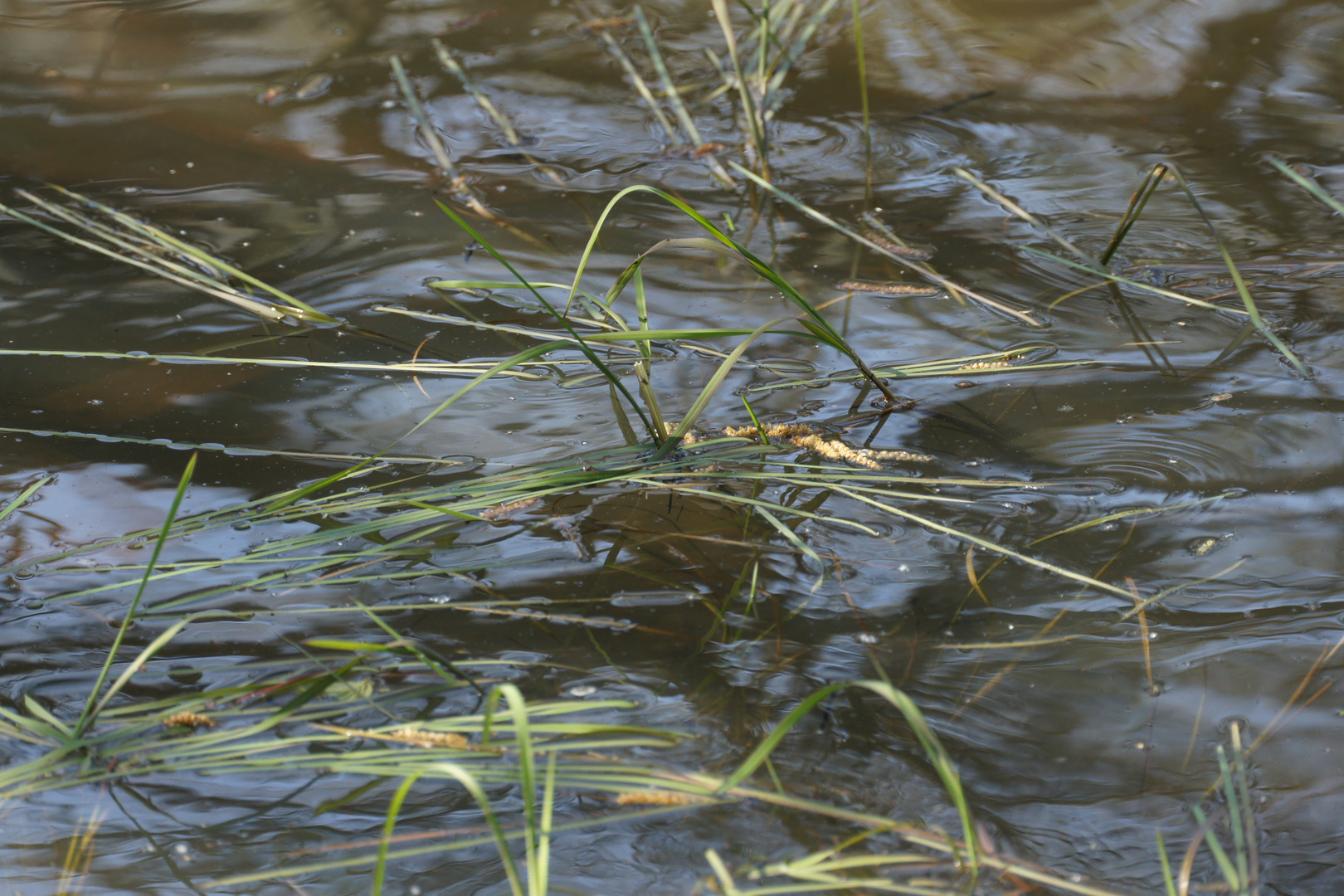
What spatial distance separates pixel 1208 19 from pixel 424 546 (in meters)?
2.51

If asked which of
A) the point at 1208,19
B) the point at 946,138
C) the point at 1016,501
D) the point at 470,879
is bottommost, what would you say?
the point at 470,879

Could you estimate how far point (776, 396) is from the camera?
1621mm

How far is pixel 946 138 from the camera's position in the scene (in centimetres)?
233

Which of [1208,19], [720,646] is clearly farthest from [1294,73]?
[720,646]

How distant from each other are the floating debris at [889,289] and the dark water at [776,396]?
0.04m

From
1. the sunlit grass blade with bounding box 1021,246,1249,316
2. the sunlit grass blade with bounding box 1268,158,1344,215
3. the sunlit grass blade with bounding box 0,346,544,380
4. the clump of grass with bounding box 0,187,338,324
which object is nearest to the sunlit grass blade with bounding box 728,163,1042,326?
the sunlit grass blade with bounding box 1021,246,1249,316

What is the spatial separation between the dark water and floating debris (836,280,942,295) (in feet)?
0.12

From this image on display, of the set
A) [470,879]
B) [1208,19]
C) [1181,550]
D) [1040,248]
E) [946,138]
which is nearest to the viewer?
[470,879]

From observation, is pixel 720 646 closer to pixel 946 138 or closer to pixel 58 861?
pixel 58 861

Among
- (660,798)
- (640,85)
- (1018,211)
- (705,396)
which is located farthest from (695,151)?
(660,798)

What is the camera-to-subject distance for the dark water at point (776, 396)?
1072mm

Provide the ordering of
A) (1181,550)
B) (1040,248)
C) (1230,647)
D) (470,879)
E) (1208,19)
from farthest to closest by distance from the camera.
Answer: (1208,19)
(1040,248)
(1181,550)
(1230,647)
(470,879)

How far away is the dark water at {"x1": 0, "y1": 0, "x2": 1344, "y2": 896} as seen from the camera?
1.07 m

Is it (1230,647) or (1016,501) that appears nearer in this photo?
(1230,647)
